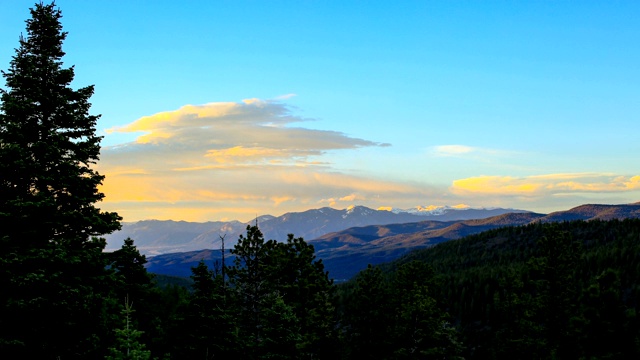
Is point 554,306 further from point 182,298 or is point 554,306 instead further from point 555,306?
point 182,298

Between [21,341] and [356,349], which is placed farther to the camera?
[356,349]

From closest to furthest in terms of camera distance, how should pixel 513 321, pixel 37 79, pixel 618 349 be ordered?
pixel 37 79 < pixel 618 349 < pixel 513 321

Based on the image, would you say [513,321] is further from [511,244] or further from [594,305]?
[511,244]

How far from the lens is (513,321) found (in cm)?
4562

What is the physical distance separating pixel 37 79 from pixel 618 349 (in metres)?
34.1

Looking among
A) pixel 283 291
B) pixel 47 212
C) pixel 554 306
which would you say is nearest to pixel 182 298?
pixel 283 291

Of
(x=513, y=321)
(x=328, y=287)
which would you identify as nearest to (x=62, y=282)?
(x=328, y=287)

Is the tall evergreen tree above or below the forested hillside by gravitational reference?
above

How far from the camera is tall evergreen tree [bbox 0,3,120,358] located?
736 inches

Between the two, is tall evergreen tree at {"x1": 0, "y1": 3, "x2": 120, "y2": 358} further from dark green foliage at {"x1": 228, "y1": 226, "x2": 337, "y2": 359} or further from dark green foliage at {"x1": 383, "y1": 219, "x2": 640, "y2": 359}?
dark green foliage at {"x1": 383, "y1": 219, "x2": 640, "y2": 359}

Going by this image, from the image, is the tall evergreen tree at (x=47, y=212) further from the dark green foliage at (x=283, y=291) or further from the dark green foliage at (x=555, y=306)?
the dark green foliage at (x=555, y=306)

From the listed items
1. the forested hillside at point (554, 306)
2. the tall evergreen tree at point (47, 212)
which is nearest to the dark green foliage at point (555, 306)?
the forested hillside at point (554, 306)

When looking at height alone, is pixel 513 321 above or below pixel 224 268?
below

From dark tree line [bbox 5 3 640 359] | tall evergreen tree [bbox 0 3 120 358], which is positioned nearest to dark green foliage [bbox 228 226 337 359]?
dark tree line [bbox 5 3 640 359]
